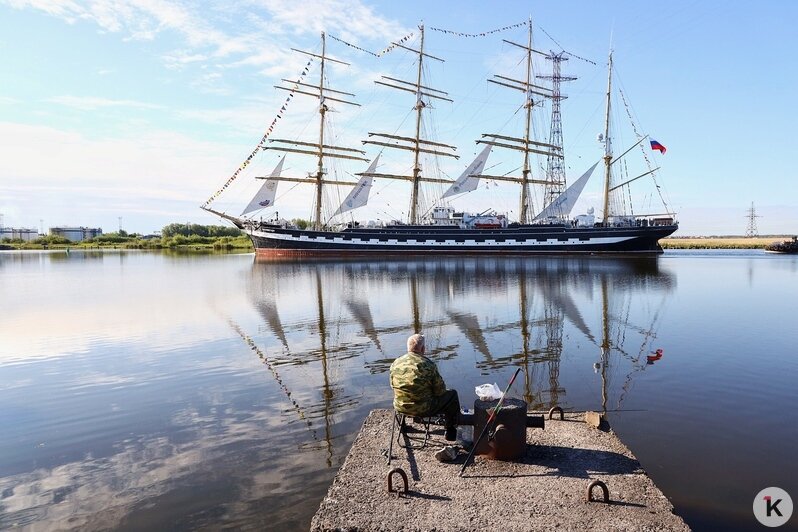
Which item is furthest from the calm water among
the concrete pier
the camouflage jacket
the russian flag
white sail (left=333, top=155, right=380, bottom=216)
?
white sail (left=333, top=155, right=380, bottom=216)

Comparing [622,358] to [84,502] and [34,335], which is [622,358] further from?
[34,335]

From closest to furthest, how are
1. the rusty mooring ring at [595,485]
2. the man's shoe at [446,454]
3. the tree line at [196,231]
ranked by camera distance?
the rusty mooring ring at [595,485] → the man's shoe at [446,454] → the tree line at [196,231]

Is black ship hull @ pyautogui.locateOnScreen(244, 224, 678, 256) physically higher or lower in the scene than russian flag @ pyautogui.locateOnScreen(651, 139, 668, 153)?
lower

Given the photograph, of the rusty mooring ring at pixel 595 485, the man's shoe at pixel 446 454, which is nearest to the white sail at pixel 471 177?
the man's shoe at pixel 446 454

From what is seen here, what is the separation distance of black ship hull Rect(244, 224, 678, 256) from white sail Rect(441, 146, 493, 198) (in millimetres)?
7361

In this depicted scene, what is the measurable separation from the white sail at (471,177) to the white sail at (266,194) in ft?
95.0

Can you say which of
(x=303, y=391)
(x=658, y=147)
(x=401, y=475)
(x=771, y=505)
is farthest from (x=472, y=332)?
(x=658, y=147)

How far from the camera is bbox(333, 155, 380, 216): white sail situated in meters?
80.9

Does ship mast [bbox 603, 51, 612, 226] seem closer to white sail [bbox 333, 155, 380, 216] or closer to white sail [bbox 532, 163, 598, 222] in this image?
white sail [bbox 532, 163, 598, 222]

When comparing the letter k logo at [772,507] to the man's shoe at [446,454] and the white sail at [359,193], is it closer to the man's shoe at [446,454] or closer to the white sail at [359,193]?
the man's shoe at [446,454]

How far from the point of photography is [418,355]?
267 inches

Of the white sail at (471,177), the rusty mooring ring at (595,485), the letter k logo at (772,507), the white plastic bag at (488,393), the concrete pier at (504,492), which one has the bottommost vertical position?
the letter k logo at (772,507)

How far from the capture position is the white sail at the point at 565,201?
77.6 meters

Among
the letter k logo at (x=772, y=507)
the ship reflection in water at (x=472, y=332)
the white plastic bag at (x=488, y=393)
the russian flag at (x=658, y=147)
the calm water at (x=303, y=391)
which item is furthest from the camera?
the russian flag at (x=658, y=147)
